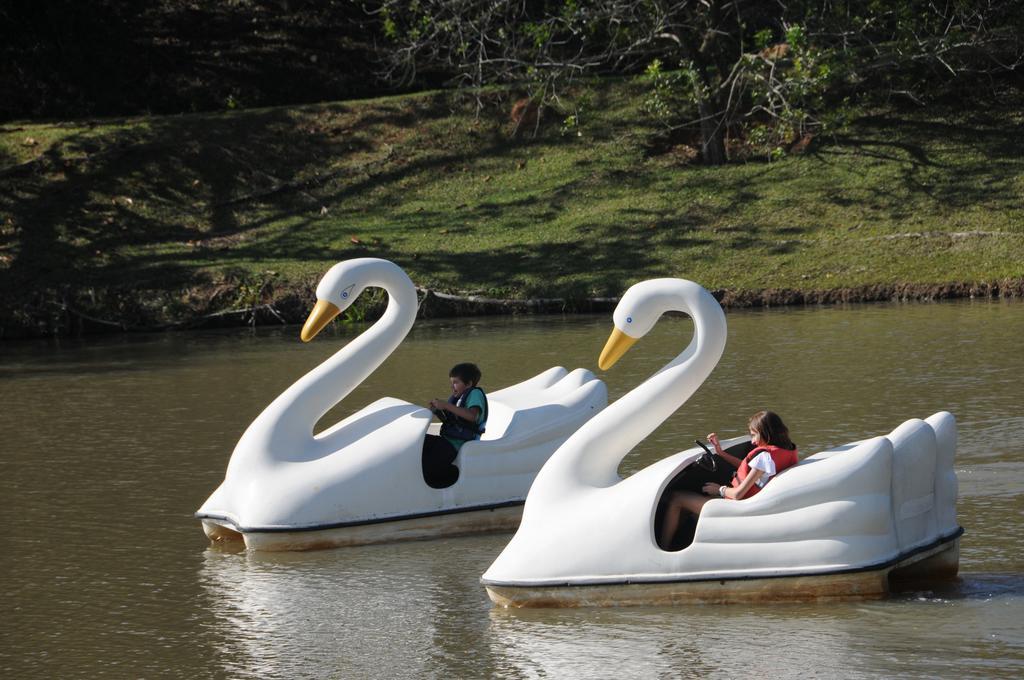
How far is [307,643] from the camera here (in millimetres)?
6504

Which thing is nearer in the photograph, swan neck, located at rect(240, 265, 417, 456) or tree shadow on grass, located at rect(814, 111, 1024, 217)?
Result: swan neck, located at rect(240, 265, 417, 456)

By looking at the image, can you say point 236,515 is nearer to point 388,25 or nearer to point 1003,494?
point 1003,494

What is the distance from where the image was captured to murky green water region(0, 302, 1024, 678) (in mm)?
6074

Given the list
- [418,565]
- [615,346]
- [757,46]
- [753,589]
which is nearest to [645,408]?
[615,346]

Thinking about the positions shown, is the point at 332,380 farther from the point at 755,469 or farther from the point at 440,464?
the point at 755,469

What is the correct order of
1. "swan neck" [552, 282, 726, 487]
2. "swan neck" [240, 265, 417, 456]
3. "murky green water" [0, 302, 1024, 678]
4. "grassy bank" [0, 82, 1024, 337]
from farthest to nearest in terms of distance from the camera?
"grassy bank" [0, 82, 1024, 337] → "swan neck" [240, 265, 417, 456] → "swan neck" [552, 282, 726, 487] → "murky green water" [0, 302, 1024, 678]

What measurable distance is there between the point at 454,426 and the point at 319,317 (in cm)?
116

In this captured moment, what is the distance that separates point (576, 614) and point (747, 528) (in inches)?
36.4

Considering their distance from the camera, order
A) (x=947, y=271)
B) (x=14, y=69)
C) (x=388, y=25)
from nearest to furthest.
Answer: (x=947, y=271)
(x=388, y=25)
(x=14, y=69)

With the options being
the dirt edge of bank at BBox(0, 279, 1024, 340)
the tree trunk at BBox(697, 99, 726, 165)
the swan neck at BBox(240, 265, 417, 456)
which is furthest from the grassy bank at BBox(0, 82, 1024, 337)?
the swan neck at BBox(240, 265, 417, 456)

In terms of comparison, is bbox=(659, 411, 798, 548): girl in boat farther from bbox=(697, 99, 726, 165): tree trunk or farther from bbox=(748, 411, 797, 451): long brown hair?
bbox=(697, 99, 726, 165): tree trunk

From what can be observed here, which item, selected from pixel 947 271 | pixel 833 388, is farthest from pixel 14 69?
pixel 833 388

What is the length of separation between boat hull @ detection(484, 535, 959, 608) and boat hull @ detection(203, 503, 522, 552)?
1542mm

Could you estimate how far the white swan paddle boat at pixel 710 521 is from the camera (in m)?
6.41
